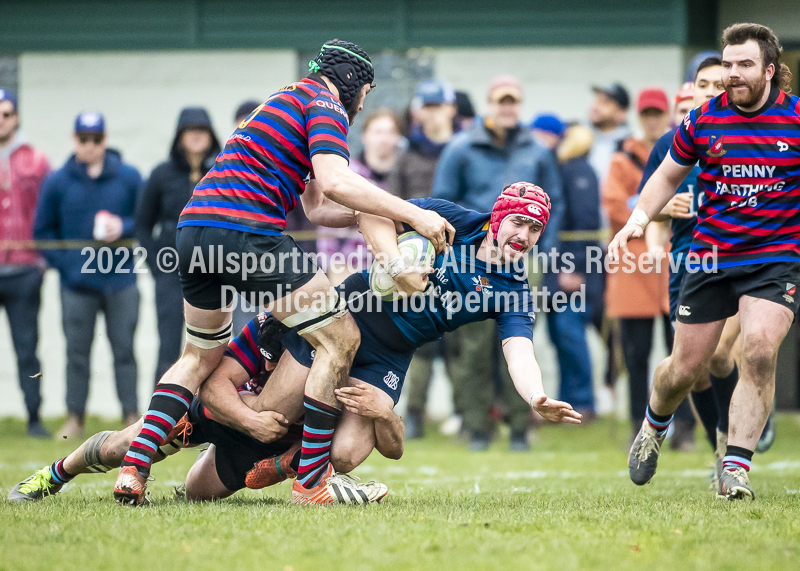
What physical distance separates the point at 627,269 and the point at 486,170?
1458 mm

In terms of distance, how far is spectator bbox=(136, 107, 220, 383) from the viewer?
9.01 metres

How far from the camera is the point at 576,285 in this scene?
9.87 meters

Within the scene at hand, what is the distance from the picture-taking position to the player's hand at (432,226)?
15.5 ft

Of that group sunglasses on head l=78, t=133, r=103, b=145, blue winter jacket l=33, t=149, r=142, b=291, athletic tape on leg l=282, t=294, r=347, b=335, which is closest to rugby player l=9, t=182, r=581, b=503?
athletic tape on leg l=282, t=294, r=347, b=335

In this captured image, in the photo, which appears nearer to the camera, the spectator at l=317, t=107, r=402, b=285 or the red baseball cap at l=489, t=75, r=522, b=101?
the red baseball cap at l=489, t=75, r=522, b=101

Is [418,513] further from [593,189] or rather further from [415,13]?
[415,13]

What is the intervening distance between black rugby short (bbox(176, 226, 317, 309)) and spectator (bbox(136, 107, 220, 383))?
14.3ft

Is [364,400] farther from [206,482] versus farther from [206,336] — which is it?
[206,482]

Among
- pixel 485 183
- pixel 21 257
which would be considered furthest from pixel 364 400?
pixel 21 257

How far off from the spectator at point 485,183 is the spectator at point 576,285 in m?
1.03

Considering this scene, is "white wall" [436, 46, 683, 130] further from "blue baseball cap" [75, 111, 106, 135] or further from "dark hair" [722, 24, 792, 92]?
Answer: "dark hair" [722, 24, 792, 92]

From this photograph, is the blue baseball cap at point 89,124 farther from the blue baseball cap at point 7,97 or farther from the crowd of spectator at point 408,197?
the blue baseball cap at point 7,97

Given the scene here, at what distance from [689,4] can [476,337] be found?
17.7 feet

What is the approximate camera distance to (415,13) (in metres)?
12.2
